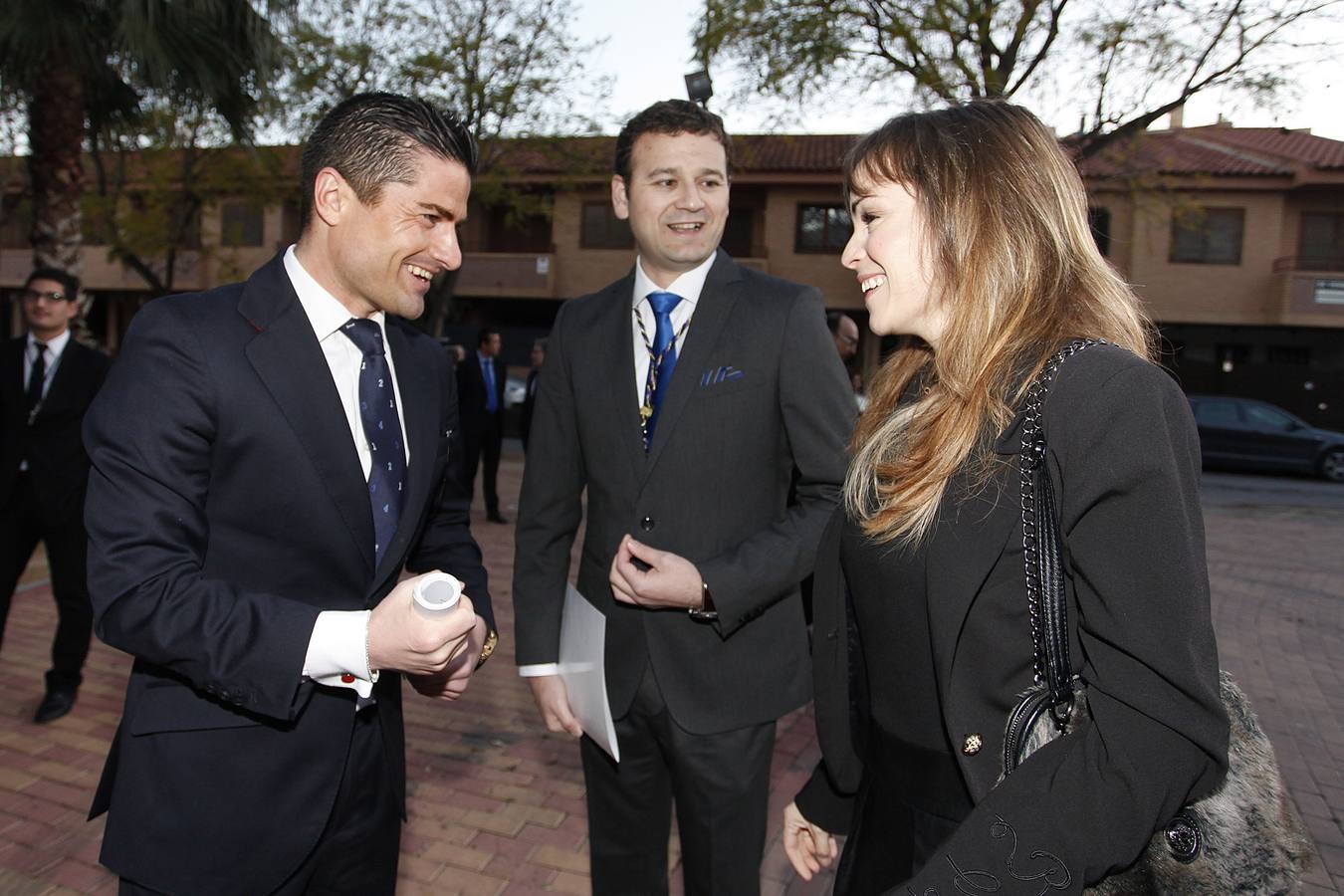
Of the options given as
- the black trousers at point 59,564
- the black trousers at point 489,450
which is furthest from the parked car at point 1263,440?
the black trousers at point 59,564

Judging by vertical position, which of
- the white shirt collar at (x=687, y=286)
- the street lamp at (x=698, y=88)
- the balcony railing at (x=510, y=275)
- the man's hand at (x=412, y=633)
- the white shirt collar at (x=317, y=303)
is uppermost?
the balcony railing at (x=510, y=275)

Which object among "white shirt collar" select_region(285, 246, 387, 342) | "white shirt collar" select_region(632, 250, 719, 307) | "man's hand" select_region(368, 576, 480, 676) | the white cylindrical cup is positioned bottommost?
"man's hand" select_region(368, 576, 480, 676)

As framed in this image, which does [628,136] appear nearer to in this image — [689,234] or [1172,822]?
[689,234]

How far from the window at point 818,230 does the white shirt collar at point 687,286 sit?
24.4m

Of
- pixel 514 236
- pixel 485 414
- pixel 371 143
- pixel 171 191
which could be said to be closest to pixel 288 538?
pixel 371 143

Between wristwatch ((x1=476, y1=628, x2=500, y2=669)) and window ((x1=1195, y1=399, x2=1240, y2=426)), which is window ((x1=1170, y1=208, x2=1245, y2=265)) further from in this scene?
wristwatch ((x1=476, y1=628, x2=500, y2=669))

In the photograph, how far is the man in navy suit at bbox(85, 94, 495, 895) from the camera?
156 centimetres

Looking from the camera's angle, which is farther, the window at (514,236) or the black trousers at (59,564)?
the window at (514,236)

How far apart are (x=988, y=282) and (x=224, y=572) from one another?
1.38 m

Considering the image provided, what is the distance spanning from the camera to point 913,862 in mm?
1610

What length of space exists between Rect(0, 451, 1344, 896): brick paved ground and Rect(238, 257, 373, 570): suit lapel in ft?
6.57

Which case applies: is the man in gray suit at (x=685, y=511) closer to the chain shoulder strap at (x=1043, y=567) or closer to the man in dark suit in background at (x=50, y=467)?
the chain shoulder strap at (x=1043, y=567)

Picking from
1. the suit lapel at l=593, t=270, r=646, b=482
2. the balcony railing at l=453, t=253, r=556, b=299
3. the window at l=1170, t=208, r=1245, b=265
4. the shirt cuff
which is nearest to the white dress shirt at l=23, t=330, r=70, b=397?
the suit lapel at l=593, t=270, r=646, b=482

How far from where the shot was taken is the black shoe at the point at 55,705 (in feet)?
15.0
